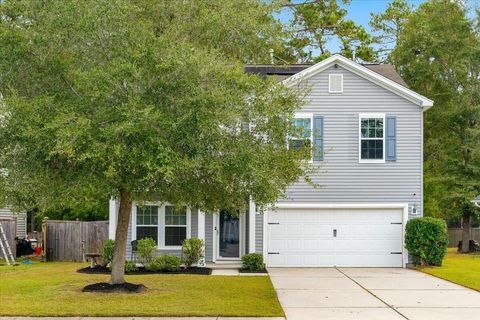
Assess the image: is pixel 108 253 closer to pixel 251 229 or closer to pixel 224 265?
pixel 224 265

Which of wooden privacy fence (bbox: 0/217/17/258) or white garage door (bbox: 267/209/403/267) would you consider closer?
white garage door (bbox: 267/209/403/267)

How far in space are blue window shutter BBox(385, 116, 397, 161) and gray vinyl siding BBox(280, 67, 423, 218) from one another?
0.12 m

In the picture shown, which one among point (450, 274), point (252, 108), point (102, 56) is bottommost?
point (450, 274)

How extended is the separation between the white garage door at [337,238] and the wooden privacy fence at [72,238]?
20.3 feet

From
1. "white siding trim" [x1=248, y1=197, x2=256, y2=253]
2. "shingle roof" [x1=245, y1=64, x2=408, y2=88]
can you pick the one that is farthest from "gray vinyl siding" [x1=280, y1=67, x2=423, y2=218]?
"shingle roof" [x1=245, y1=64, x2=408, y2=88]

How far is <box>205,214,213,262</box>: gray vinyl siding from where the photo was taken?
1933cm

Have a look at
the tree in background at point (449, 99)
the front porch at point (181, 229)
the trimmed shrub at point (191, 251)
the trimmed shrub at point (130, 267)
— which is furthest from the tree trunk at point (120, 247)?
the tree in background at point (449, 99)

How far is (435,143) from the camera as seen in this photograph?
28.2 m

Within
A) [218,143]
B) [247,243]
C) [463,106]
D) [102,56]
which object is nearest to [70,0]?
[102,56]

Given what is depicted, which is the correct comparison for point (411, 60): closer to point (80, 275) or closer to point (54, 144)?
point (80, 275)

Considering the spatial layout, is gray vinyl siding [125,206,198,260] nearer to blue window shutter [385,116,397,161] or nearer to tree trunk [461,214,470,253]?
blue window shutter [385,116,397,161]

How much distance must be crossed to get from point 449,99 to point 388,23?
9.33 metres

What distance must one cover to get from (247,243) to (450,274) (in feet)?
19.9

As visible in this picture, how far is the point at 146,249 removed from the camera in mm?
18156
